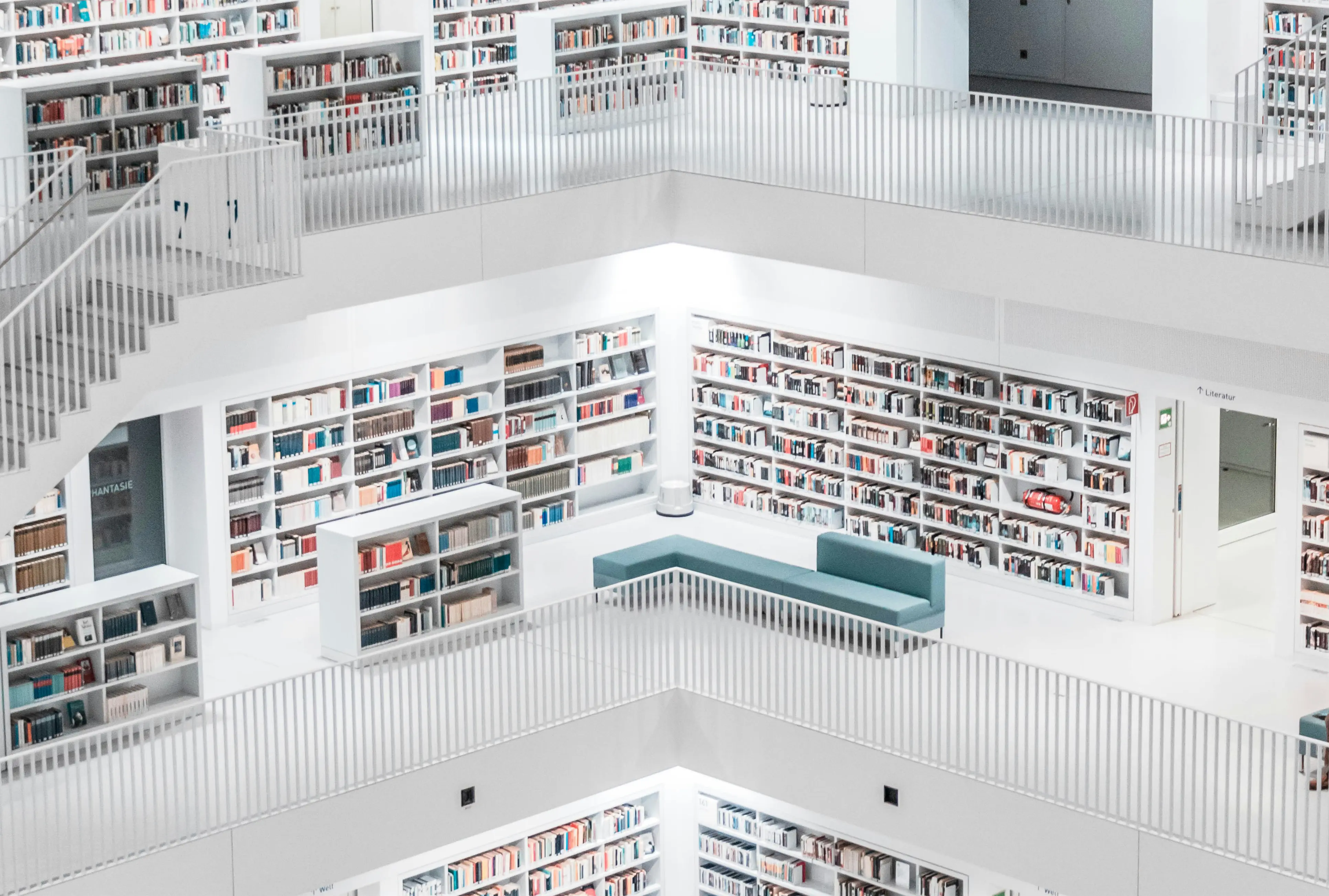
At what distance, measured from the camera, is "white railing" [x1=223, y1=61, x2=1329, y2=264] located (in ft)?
46.0

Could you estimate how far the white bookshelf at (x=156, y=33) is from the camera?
64.2 ft

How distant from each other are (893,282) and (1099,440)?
2.26m

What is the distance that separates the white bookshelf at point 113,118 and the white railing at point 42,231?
1.84 m

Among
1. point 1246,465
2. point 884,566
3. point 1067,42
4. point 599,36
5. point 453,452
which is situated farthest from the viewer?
point 1067,42

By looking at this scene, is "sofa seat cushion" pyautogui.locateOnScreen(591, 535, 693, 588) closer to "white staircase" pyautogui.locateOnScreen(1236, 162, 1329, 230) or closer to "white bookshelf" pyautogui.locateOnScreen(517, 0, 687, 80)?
"white bookshelf" pyautogui.locateOnScreen(517, 0, 687, 80)

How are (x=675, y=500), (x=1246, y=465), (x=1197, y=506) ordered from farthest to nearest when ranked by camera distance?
(x=1246, y=465)
(x=675, y=500)
(x=1197, y=506)

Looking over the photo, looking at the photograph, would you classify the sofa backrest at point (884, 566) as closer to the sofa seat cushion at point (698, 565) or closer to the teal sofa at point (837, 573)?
the teal sofa at point (837, 573)

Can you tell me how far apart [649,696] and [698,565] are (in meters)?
1.98

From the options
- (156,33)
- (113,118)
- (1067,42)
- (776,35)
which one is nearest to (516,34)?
(776,35)

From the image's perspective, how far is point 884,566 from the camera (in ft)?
53.5

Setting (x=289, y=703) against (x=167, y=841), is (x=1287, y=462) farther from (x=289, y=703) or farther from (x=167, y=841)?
(x=167, y=841)

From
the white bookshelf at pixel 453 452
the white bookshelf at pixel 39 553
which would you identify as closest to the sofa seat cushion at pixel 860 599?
the white bookshelf at pixel 453 452

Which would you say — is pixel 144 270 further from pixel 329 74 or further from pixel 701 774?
pixel 701 774

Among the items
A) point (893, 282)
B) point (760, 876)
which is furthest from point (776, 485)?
point (760, 876)
